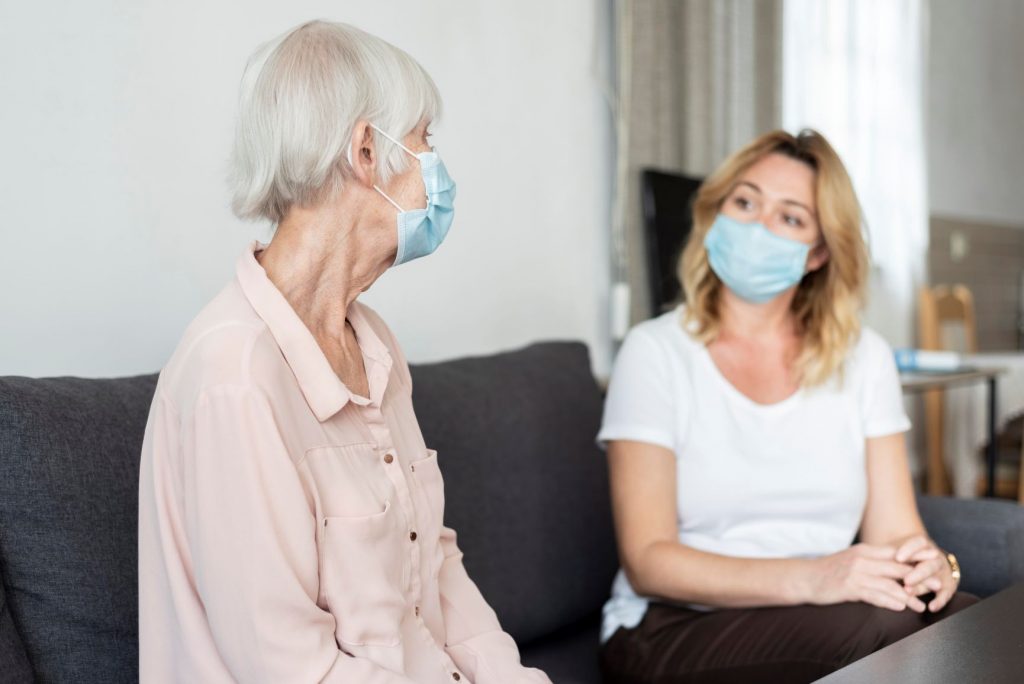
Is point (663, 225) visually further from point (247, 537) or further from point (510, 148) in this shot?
point (247, 537)

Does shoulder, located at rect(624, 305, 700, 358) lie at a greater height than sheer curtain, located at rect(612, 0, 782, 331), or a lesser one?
lesser

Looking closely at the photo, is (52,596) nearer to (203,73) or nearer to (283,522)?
(283,522)

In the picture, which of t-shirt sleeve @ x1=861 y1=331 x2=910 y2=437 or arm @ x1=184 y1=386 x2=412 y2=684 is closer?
arm @ x1=184 y1=386 x2=412 y2=684

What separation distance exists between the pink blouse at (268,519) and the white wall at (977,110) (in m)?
4.11

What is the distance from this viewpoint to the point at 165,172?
1.69 meters

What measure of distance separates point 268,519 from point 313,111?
41cm

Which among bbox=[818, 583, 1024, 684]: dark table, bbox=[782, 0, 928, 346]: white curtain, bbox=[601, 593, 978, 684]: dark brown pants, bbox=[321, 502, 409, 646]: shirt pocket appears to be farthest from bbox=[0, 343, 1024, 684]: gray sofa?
bbox=[782, 0, 928, 346]: white curtain

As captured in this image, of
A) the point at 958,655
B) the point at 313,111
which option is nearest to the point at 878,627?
the point at 958,655

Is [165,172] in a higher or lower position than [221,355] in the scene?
higher

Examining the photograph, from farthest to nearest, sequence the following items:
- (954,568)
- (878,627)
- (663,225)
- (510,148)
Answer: (663,225) < (510,148) < (954,568) < (878,627)

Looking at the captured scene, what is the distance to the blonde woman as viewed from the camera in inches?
61.9

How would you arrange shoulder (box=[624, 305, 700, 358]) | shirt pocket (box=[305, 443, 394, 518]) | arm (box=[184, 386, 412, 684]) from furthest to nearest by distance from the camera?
shoulder (box=[624, 305, 700, 358])
shirt pocket (box=[305, 443, 394, 518])
arm (box=[184, 386, 412, 684])

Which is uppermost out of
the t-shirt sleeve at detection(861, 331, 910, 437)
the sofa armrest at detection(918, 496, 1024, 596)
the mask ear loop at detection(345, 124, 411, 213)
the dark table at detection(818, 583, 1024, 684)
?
the mask ear loop at detection(345, 124, 411, 213)

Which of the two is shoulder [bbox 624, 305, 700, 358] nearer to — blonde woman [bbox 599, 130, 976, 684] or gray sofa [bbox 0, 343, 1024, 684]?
blonde woman [bbox 599, 130, 976, 684]
